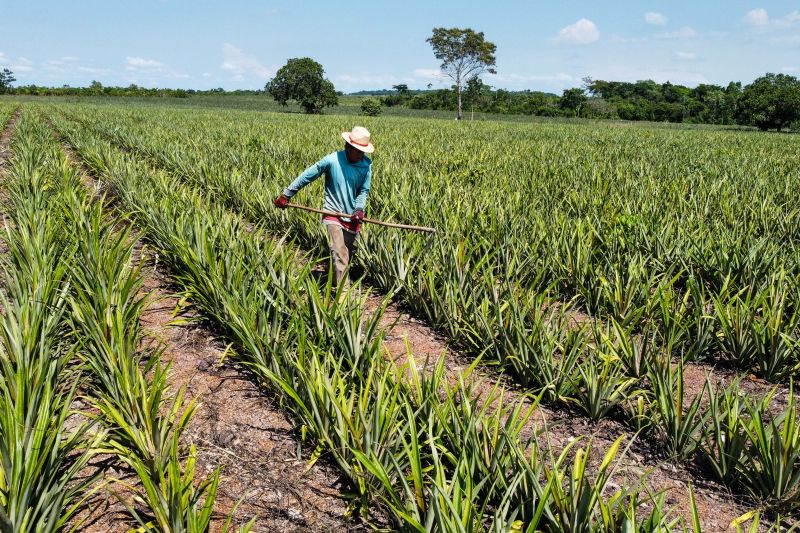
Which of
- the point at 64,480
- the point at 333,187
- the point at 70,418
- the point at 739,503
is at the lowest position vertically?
the point at 739,503

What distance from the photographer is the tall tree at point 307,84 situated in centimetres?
5800

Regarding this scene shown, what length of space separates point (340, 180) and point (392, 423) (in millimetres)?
2615

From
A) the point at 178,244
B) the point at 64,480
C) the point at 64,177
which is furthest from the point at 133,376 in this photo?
the point at 64,177

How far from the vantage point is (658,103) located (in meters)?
82.2

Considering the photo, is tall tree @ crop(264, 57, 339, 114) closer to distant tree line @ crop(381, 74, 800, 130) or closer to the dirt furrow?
distant tree line @ crop(381, 74, 800, 130)

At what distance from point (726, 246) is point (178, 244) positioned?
4.75 m

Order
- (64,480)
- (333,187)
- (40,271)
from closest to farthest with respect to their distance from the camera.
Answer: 1. (64,480)
2. (40,271)
3. (333,187)

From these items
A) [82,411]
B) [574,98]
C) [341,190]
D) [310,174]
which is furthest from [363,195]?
[574,98]

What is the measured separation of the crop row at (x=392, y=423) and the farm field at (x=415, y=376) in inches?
0.7

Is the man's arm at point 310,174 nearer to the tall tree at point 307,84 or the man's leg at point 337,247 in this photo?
the man's leg at point 337,247

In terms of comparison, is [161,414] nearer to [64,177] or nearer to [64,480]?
[64,480]

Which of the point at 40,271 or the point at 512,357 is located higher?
the point at 40,271

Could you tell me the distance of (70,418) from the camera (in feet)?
9.00

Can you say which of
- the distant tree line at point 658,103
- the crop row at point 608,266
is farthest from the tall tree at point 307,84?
the crop row at point 608,266
